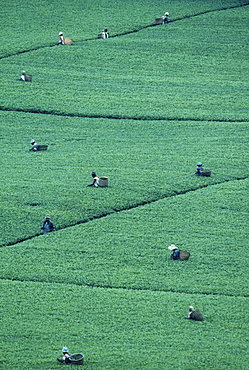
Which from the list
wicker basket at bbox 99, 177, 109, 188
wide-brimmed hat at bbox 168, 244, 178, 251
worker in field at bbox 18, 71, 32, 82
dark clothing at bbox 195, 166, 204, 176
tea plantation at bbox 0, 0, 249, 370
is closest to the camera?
tea plantation at bbox 0, 0, 249, 370

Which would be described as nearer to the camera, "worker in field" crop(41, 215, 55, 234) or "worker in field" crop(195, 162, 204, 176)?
"worker in field" crop(41, 215, 55, 234)

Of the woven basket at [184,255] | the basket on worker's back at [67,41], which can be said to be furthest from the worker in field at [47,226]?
the basket on worker's back at [67,41]

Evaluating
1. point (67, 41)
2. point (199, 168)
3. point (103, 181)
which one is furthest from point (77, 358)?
point (67, 41)

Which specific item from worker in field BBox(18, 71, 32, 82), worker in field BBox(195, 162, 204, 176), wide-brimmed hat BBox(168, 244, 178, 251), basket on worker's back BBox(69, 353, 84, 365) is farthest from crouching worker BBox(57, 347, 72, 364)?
worker in field BBox(18, 71, 32, 82)

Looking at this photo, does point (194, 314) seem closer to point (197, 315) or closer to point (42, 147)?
point (197, 315)

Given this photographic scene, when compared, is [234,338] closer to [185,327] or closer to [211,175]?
[185,327]

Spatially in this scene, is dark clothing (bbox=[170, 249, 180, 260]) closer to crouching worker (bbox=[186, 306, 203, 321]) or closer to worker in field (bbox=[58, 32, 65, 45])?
crouching worker (bbox=[186, 306, 203, 321])

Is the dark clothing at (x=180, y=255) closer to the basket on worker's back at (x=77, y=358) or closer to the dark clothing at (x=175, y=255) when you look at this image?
the dark clothing at (x=175, y=255)
